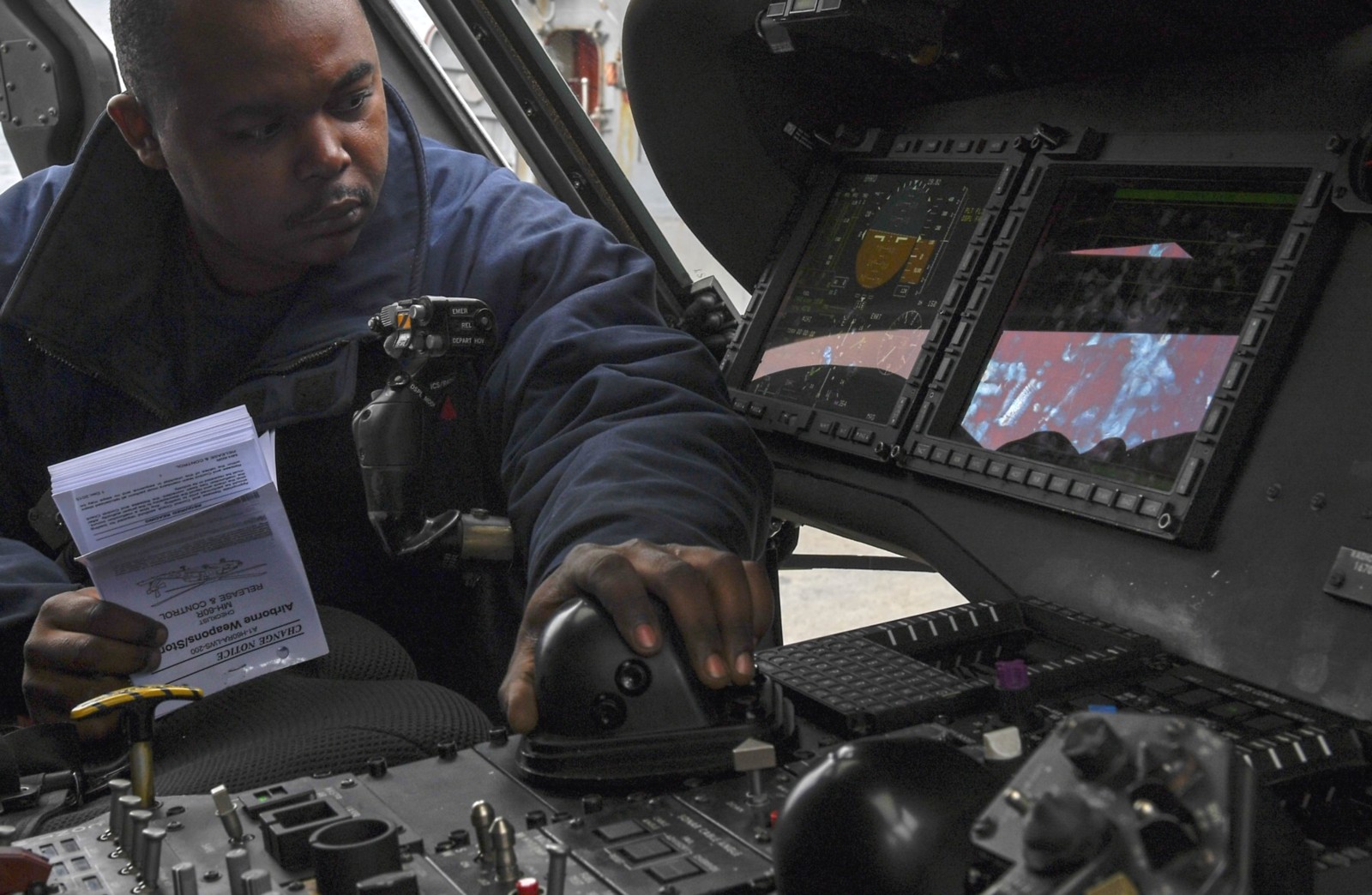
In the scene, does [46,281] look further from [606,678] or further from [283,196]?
[606,678]

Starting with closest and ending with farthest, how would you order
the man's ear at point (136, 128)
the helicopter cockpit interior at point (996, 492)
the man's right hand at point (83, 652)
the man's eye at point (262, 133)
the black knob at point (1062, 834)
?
the black knob at point (1062, 834) < the helicopter cockpit interior at point (996, 492) < the man's right hand at point (83, 652) < the man's eye at point (262, 133) < the man's ear at point (136, 128)

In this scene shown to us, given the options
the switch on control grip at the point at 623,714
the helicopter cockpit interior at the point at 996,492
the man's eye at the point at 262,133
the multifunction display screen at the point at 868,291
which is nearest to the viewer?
the helicopter cockpit interior at the point at 996,492

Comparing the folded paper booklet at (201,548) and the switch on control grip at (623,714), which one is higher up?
the switch on control grip at (623,714)

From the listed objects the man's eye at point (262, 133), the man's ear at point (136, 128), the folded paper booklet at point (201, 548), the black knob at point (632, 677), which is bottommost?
the folded paper booklet at point (201, 548)

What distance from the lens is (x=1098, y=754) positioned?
23.4 inches

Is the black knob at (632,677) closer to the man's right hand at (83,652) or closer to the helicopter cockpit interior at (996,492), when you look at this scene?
the helicopter cockpit interior at (996,492)

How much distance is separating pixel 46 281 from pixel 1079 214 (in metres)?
1.24

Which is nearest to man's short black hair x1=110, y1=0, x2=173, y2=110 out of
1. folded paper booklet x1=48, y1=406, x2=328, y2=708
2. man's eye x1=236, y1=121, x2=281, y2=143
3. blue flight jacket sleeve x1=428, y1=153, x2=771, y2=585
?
man's eye x1=236, y1=121, x2=281, y2=143

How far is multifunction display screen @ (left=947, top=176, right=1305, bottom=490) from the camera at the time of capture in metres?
1.43

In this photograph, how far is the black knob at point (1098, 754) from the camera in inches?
23.2

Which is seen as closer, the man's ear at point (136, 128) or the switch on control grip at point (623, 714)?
the switch on control grip at point (623, 714)

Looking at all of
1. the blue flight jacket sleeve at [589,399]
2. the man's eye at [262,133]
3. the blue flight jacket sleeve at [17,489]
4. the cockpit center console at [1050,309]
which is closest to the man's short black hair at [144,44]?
the man's eye at [262,133]

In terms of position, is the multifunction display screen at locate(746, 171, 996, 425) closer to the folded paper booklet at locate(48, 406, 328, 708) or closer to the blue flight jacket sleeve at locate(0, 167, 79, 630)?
the folded paper booklet at locate(48, 406, 328, 708)

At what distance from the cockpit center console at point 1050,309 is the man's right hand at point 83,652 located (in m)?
0.89
